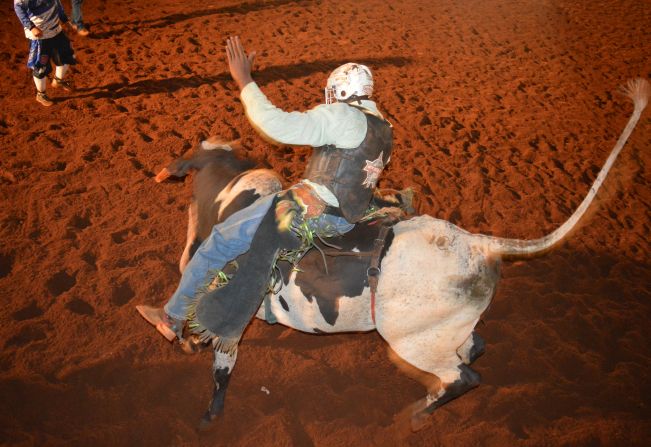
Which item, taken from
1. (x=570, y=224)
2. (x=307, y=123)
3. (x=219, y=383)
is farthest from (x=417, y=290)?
(x=219, y=383)

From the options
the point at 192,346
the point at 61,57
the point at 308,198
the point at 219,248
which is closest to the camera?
the point at 308,198

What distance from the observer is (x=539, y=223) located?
584 centimetres

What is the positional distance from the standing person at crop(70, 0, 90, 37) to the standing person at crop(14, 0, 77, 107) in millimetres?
2063

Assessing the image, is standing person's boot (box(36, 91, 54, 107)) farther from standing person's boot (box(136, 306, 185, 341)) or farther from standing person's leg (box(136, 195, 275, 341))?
standing person's leg (box(136, 195, 275, 341))

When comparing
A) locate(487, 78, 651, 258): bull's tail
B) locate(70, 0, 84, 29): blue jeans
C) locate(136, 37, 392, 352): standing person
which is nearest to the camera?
locate(136, 37, 392, 352): standing person

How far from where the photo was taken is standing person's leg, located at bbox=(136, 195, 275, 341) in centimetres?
297

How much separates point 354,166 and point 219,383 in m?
1.91

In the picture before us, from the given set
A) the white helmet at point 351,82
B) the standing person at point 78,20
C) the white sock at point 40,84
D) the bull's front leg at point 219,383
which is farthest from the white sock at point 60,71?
the white helmet at point 351,82

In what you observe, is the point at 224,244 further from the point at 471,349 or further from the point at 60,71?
the point at 60,71

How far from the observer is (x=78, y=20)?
27.6ft

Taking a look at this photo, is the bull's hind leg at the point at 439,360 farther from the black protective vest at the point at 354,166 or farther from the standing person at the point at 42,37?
the standing person at the point at 42,37

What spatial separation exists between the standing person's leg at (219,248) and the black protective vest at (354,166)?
1.39 ft

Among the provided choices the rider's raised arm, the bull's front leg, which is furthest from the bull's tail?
the bull's front leg

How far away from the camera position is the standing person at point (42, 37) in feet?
19.9
